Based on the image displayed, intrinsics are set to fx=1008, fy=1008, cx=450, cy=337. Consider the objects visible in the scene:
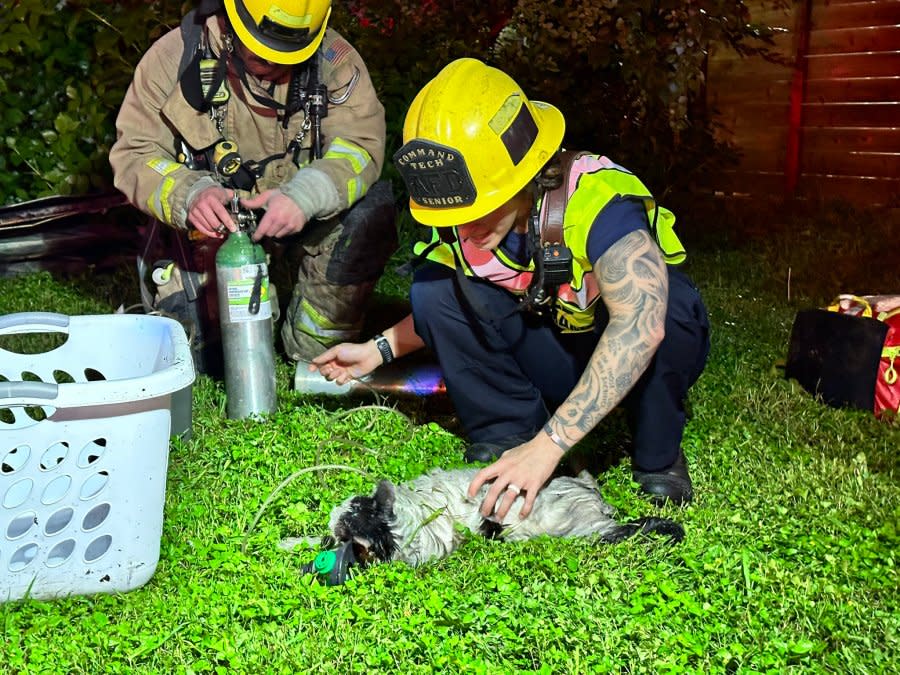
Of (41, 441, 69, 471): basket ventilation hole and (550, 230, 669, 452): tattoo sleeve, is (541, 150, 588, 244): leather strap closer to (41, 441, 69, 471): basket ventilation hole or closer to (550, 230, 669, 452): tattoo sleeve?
(550, 230, 669, 452): tattoo sleeve

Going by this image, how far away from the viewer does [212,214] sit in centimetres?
404

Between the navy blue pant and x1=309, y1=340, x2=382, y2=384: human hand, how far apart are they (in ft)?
0.68

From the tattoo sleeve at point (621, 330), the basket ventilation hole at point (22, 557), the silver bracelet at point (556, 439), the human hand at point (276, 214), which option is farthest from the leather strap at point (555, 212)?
the basket ventilation hole at point (22, 557)

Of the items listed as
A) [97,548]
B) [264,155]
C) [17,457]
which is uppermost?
[264,155]

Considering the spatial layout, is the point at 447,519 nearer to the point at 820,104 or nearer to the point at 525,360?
the point at 525,360

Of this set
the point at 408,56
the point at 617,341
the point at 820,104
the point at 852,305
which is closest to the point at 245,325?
the point at 617,341

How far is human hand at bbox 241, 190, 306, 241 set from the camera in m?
4.09

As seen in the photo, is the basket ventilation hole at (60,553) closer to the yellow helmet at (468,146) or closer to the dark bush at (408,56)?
the yellow helmet at (468,146)

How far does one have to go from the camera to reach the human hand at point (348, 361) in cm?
378

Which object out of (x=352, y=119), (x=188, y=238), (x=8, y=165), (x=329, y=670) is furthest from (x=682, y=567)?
(x=8, y=165)

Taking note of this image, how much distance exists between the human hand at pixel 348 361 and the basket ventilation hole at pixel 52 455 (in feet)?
3.66

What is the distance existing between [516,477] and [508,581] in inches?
11.8

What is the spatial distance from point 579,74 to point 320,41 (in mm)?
3674

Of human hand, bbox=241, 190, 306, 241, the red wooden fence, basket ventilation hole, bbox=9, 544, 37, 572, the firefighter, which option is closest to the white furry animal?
the firefighter
